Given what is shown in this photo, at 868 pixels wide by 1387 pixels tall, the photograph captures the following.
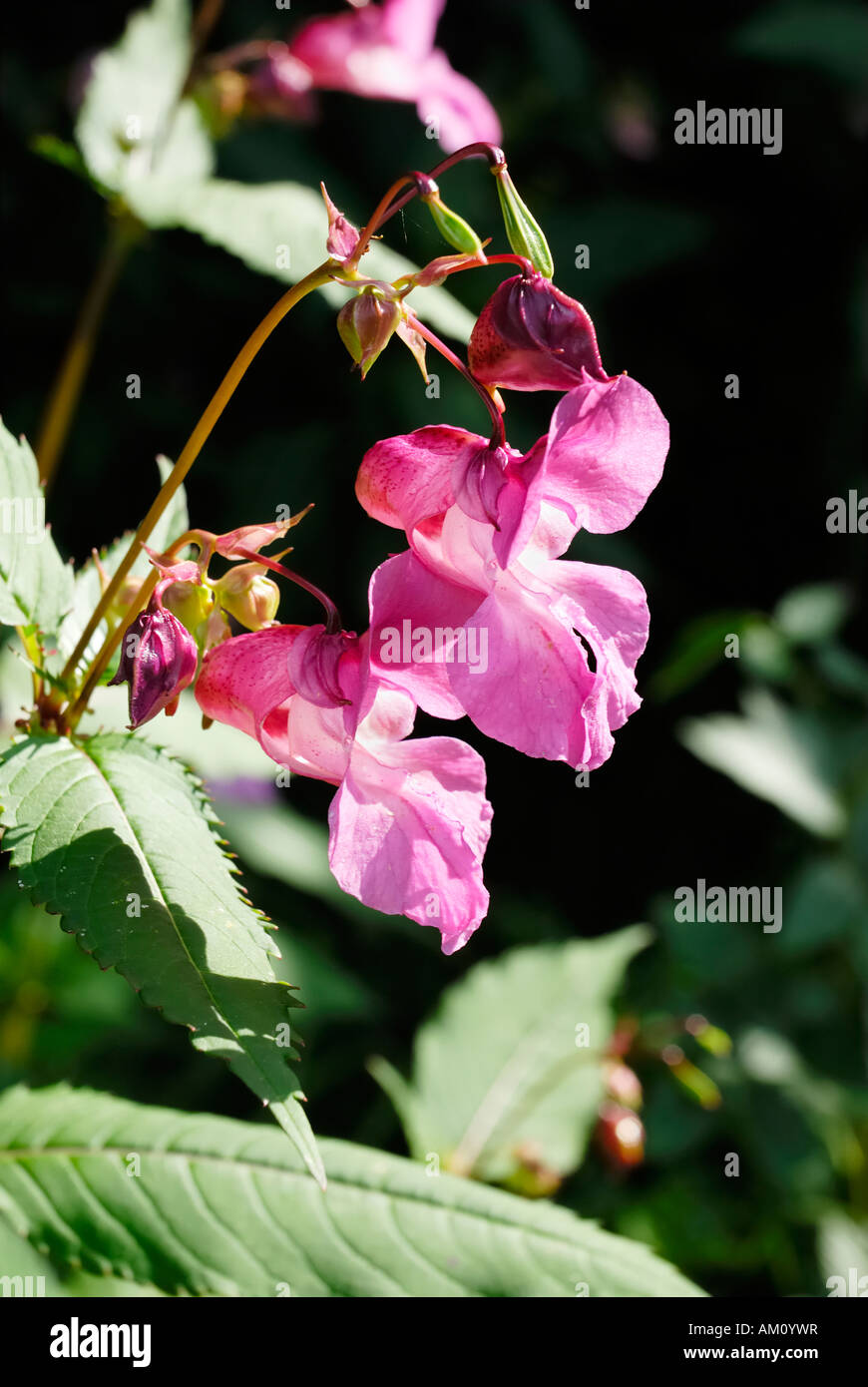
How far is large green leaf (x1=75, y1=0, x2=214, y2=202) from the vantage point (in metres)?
1.64

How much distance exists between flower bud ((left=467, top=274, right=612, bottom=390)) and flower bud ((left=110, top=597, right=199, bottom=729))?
27 centimetres

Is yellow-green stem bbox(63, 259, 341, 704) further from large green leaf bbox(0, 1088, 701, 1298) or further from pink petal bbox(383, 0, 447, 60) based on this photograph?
pink petal bbox(383, 0, 447, 60)

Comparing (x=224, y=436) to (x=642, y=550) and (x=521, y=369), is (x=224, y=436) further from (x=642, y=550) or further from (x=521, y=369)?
(x=521, y=369)

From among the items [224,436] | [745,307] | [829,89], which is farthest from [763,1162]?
[829,89]

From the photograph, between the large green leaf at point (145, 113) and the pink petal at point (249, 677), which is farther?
the large green leaf at point (145, 113)

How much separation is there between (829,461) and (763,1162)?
1.76m

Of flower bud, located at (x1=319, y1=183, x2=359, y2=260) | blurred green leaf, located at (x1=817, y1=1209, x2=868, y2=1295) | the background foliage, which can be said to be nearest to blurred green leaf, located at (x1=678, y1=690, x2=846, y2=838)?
the background foliage

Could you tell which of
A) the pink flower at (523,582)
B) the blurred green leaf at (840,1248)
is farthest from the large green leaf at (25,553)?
the blurred green leaf at (840,1248)

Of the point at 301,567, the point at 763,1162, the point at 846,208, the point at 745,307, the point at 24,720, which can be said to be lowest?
the point at 763,1162

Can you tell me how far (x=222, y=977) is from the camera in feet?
2.65

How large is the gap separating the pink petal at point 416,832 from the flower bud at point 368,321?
258mm

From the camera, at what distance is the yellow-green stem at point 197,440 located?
0.82m

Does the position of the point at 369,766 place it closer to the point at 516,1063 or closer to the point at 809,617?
the point at 516,1063

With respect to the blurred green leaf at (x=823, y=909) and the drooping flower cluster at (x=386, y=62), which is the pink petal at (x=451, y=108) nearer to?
the drooping flower cluster at (x=386, y=62)
